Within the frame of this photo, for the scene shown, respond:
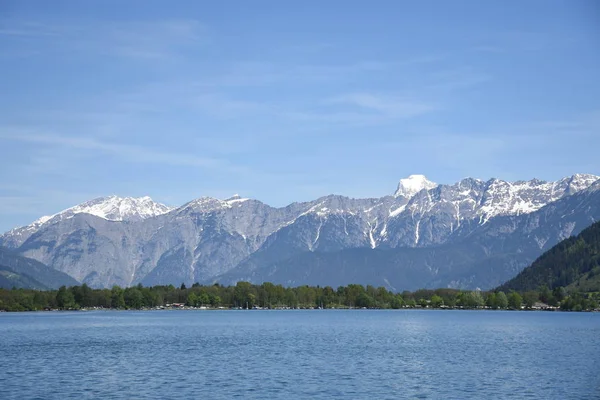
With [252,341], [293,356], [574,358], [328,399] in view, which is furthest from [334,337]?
[328,399]

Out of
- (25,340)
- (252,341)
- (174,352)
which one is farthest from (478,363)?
(25,340)

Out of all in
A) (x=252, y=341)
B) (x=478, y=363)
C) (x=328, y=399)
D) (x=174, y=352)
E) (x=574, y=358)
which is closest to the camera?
(x=328, y=399)

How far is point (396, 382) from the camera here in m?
71.6

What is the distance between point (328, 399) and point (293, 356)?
115ft

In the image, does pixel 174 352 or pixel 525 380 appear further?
pixel 174 352

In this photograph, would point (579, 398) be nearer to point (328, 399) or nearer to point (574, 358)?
point (328, 399)

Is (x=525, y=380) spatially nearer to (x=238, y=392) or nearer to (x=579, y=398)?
(x=579, y=398)

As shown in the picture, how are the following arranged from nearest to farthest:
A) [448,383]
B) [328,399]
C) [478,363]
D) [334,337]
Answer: [328,399], [448,383], [478,363], [334,337]

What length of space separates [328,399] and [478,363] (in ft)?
104

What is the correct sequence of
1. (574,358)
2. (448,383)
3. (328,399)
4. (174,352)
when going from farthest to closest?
(174,352), (574,358), (448,383), (328,399)

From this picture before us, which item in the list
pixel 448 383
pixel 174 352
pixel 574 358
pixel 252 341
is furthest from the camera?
pixel 252 341

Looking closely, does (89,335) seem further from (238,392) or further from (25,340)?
(238,392)

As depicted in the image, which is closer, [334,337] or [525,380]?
[525,380]

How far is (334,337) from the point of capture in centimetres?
13512
